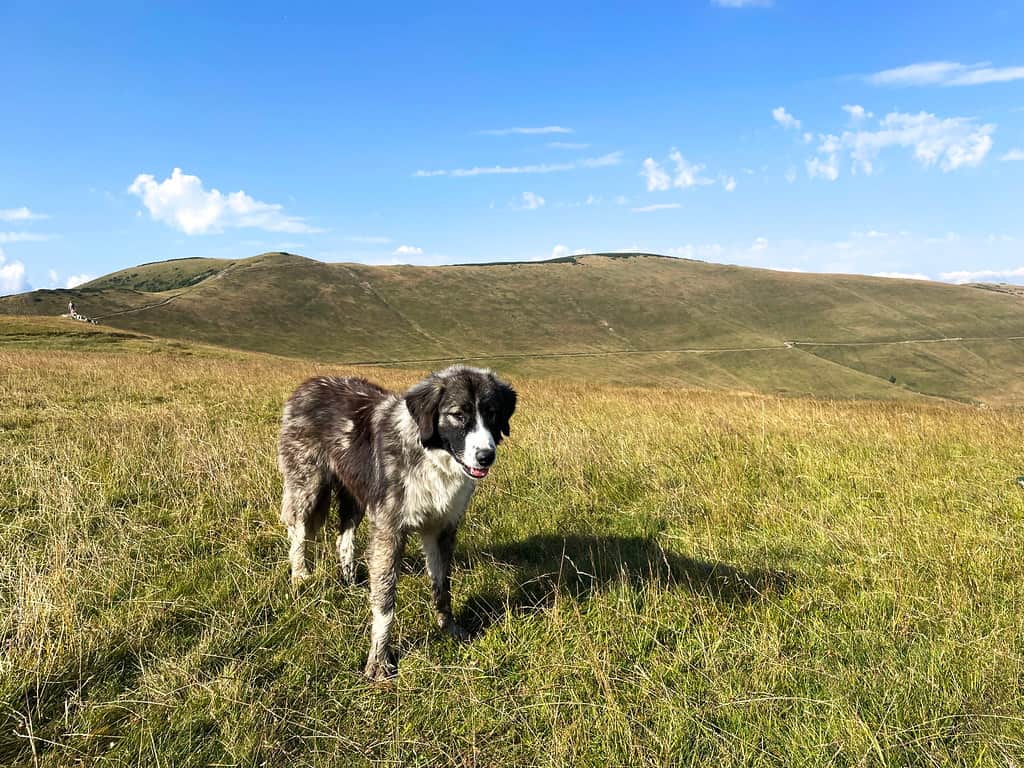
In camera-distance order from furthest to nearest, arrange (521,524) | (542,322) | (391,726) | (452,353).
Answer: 1. (542,322)
2. (452,353)
3. (521,524)
4. (391,726)

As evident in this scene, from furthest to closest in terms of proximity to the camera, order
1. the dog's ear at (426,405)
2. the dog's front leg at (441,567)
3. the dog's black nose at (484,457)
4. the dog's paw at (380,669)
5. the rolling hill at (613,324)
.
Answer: the rolling hill at (613,324) → the dog's front leg at (441,567) → the dog's ear at (426,405) → the dog's black nose at (484,457) → the dog's paw at (380,669)

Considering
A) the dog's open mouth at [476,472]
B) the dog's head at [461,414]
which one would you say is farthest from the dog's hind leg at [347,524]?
the dog's open mouth at [476,472]

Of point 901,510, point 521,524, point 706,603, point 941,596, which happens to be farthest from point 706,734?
point 901,510

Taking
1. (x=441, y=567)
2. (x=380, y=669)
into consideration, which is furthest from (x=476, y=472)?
(x=380, y=669)

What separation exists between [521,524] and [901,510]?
15.1ft

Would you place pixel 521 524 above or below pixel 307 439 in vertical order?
below

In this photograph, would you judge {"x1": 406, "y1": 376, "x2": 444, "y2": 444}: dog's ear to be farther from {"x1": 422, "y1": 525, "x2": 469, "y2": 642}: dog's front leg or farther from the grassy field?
the grassy field

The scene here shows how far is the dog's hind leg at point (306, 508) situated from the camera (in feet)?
17.4

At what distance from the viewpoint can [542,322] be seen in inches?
6334

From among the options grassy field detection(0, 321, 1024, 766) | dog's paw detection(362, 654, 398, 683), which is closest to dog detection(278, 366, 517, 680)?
dog's paw detection(362, 654, 398, 683)

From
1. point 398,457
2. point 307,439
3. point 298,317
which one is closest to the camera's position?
point 398,457

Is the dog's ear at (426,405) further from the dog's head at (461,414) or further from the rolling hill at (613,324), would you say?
the rolling hill at (613,324)

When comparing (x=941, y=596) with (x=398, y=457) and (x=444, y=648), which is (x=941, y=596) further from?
(x=398, y=457)

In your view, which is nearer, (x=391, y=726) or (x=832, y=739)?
(x=832, y=739)
